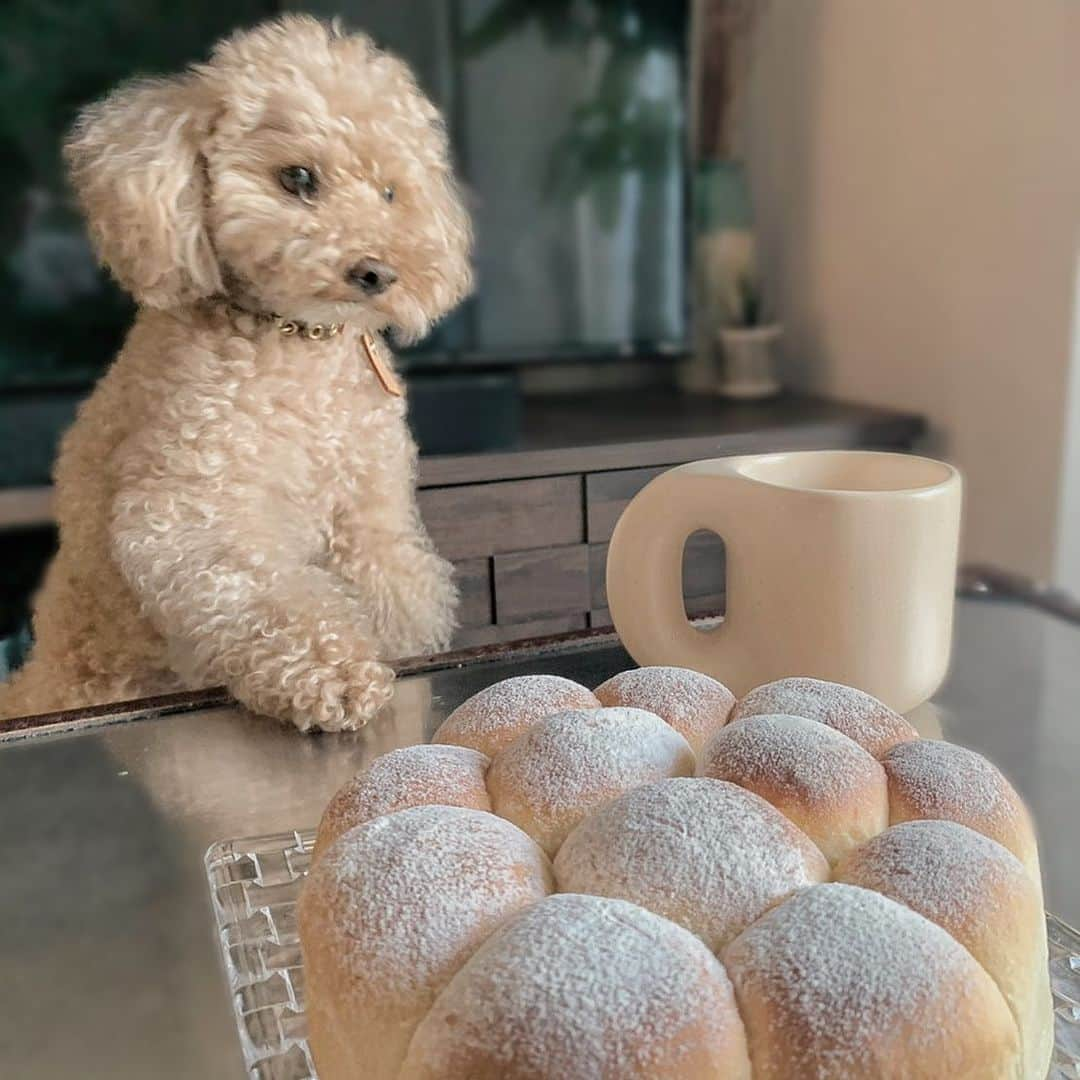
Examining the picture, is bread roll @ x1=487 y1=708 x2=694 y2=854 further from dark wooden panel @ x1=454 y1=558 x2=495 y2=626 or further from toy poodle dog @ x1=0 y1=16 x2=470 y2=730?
dark wooden panel @ x1=454 y1=558 x2=495 y2=626

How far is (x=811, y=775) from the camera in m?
0.34

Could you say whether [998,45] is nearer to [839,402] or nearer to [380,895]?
[839,402]

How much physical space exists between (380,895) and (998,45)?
1467 mm

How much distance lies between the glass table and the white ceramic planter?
1098mm

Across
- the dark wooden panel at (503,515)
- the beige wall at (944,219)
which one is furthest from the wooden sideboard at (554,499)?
the beige wall at (944,219)

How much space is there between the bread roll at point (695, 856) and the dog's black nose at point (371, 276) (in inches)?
21.9

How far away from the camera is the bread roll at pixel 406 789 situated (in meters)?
0.35

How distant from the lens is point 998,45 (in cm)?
141

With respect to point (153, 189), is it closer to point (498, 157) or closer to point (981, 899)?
point (981, 899)

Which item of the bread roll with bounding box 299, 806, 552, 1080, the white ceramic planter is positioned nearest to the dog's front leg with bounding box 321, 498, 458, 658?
the bread roll with bounding box 299, 806, 552, 1080

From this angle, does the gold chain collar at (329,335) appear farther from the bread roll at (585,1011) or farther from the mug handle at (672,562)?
the bread roll at (585,1011)

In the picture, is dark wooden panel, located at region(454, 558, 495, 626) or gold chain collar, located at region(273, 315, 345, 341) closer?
gold chain collar, located at region(273, 315, 345, 341)

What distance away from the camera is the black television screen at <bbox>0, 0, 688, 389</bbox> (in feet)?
4.68

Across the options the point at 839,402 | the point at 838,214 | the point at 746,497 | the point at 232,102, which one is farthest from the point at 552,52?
the point at 746,497
